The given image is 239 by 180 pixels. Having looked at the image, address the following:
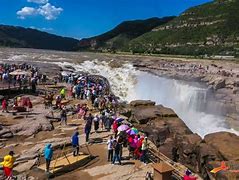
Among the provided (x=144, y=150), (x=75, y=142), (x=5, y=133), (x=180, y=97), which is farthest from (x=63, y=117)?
(x=180, y=97)

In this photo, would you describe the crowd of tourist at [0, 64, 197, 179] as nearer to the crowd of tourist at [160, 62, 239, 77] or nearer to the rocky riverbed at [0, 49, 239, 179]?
the rocky riverbed at [0, 49, 239, 179]

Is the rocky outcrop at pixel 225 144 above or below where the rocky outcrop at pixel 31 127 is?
above

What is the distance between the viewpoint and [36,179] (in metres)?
15.5

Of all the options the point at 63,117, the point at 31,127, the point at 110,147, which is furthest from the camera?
the point at 63,117

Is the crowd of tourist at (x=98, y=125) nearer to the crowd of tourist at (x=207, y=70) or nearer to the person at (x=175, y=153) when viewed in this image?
the person at (x=175, y=153)

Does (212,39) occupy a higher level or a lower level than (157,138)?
higher

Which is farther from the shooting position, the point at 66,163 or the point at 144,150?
the point at 144,150

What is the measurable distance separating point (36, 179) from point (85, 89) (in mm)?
20746

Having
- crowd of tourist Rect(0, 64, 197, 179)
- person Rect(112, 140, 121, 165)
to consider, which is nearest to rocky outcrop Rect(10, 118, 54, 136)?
crowd of tourist Rect(0, 64, 197, 179)

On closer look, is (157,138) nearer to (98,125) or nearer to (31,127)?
(98,125)

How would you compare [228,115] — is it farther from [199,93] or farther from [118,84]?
[118,84]

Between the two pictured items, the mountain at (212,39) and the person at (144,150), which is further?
the mountain at (212,39)

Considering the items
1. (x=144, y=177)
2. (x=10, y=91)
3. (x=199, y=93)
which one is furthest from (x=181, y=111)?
(x=144, y=177)

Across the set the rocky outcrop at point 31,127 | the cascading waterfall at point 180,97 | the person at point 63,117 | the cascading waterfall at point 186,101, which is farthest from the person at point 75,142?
the cascading waterfall at point 180,97
